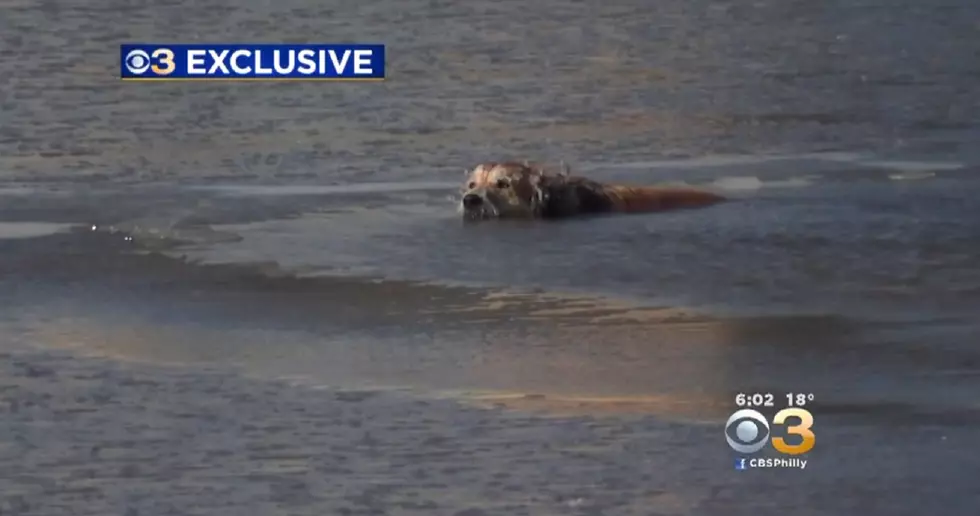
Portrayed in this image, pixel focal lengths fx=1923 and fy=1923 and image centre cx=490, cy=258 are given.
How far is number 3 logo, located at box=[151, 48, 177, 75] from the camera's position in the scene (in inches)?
105

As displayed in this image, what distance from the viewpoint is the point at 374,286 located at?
8.95 ft

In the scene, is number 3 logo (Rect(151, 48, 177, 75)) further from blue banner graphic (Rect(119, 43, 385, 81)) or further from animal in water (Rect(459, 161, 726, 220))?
animal in water (Rect(459, 161, 726, 220))

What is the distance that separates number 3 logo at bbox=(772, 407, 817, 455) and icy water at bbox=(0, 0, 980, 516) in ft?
0.05

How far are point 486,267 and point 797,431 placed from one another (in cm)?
75

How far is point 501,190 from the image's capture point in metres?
3.08

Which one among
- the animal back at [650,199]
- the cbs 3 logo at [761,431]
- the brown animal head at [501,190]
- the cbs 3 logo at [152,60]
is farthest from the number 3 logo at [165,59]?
the cbs 3 logo at [761,431]

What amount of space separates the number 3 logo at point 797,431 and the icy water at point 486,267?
16 millimetres

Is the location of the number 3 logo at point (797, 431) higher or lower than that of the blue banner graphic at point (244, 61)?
lower

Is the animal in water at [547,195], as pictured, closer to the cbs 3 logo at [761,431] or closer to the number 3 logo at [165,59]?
the number 3 logo at [165,59]

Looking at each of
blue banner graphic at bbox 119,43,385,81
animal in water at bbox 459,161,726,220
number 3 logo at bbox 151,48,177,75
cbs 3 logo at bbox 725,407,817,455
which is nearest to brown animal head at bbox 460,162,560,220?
animal in water at bbox 459,161,726,220

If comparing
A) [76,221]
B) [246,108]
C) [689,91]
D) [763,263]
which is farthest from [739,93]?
[76,221]

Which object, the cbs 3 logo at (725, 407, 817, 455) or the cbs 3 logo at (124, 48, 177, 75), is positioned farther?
the cbs 3 logo at (124, 48, 177, 75)

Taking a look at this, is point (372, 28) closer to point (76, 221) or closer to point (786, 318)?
point (76, 221)

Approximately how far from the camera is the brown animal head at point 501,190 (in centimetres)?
307
